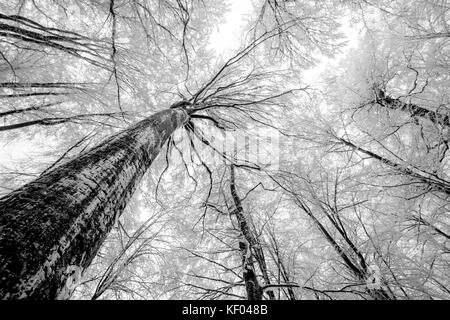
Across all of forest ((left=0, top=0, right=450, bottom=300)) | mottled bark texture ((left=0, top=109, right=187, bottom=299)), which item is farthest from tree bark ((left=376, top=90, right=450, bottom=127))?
mottled bark texture ((left=0, top=109, right=187, bottom=299))

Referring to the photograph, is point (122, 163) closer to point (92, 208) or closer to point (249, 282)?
point (92, 208)

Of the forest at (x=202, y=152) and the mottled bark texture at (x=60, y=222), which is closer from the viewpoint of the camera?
the mottled bark texture at (x=60, y=222)

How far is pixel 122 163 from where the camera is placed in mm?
1231

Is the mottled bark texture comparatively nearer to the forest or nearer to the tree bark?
the forest

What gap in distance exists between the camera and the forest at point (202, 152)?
97cm

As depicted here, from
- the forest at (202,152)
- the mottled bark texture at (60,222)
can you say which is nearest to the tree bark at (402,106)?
the forest at (202,152)

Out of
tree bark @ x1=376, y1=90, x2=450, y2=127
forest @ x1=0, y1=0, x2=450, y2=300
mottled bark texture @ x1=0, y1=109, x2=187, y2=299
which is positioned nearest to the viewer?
mottled bark texture @ x1=0, y1=109, x2=187, y2=299

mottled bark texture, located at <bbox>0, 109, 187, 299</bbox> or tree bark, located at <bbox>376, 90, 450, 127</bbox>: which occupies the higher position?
tree bark, located at <bbox>376, 90, 450, 127</bbox>

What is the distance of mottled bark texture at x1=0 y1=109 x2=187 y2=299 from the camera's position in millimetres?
563

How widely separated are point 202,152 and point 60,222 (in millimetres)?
5757

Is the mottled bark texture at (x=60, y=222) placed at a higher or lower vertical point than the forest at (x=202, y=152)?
lower

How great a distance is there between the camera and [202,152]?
255 inches

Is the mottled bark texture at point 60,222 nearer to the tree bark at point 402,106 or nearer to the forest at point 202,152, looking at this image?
the forest at point 202,152
